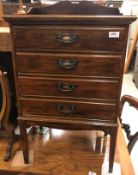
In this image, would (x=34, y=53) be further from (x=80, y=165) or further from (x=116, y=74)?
(x=80, y=165)

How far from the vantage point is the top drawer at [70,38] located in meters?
0.88

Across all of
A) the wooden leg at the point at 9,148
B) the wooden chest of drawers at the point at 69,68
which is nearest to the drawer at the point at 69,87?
the wooden chest of drawers at the point at 69,68

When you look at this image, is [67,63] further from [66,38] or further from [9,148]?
[9,148]

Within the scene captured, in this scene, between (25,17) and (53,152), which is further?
(53,152)

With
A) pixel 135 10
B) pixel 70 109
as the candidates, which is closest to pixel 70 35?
pixel 70 109

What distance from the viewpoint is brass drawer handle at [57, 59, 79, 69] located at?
945 mm

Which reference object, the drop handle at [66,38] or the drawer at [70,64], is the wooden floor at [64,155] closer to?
the drawer at [70,64]

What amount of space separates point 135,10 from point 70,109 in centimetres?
322

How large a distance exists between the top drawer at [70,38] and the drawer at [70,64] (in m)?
0.03

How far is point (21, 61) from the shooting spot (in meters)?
0.98

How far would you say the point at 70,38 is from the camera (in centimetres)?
90

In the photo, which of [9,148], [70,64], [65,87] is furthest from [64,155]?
[70,64]

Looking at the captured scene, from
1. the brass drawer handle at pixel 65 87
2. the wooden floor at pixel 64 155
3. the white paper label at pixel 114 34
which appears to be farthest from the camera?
the wooden floor at pixel 64 155

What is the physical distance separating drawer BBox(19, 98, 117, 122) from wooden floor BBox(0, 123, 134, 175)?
1.22ft
